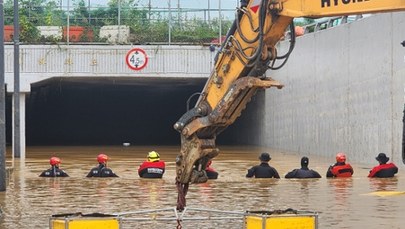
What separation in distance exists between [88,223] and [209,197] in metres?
8.85

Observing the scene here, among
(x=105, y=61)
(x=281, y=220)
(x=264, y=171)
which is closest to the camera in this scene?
(x=281, y=220)

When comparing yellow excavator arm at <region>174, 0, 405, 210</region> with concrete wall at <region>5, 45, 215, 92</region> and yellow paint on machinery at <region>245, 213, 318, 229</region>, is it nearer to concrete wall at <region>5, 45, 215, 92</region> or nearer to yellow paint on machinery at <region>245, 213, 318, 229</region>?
yellow paint on machinery at <region>245, 213, 318, 229</region>

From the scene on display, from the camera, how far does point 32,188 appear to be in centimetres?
2327

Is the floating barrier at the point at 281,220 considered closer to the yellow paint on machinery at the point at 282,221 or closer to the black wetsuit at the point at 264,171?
the yellow paint on machinery at the point at 282,221

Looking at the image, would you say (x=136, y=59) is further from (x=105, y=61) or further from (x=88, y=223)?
(x=88, y=223)

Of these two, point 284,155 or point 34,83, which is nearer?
point 284,155

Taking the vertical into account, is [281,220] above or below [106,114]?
above

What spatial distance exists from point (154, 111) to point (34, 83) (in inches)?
912

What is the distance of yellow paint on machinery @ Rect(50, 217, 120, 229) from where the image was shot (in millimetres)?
11529

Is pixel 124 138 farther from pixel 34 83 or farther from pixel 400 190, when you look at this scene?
pixel 400 190

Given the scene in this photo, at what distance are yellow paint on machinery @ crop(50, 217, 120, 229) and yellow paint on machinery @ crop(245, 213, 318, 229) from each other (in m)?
1.47

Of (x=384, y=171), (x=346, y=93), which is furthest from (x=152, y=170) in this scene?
(x=346, y=93)

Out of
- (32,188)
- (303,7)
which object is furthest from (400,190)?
(303,7)

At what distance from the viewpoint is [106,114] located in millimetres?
67062
